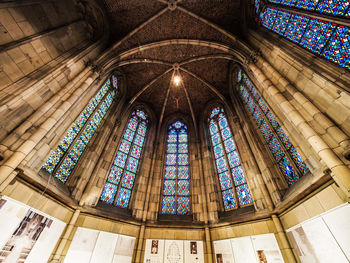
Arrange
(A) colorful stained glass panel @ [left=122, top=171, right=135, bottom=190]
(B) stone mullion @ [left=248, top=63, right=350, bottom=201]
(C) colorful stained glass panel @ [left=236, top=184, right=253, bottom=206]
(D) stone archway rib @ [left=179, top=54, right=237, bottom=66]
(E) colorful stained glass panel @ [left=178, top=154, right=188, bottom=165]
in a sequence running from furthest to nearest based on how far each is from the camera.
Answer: (E) colorful stained glass panel @ [left=178, top=154, right=188, bottom=165], (D) stone archway rib @ [left=179, top=54, right=237, bottom=66], (A) colorful stained glass panel @ [left=122, top=171, right=135, bottom=190], (C) colorful stained glass panel @ [left=236, top=184, right=253, bottom=206], (B) stone mullion @ [left=248, top=63, right=350, bottom=201]

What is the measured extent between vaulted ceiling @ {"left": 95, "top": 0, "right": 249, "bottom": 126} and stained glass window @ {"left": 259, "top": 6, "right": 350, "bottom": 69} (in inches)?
97.1

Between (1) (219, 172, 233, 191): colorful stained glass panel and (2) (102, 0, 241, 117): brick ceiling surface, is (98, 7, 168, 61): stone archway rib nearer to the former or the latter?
(2) (102, 0, 241, 117): brick ceiling surface

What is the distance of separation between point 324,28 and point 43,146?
8.48 m

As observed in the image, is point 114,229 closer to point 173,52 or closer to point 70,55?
point 70,55

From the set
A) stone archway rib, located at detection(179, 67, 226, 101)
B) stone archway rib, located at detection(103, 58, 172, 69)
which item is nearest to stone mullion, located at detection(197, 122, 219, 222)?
stone archway rib, located at detection(179, 67, 226, 101)

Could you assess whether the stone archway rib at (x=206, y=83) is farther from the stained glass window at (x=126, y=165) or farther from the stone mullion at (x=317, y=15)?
the stone mullion at (x=317, y=15)

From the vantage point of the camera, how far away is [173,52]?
9.23 m

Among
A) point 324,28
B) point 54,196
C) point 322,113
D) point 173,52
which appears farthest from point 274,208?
point 173,52

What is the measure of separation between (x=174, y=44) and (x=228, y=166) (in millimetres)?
7417

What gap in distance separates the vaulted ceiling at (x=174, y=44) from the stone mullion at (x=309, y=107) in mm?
3501

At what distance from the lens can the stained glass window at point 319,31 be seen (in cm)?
368

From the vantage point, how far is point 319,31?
427 cm

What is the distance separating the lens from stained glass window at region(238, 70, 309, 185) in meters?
5.03

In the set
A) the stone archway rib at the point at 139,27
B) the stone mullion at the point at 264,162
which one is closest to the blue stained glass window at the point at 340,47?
the stone mullion at the point at 264,162
